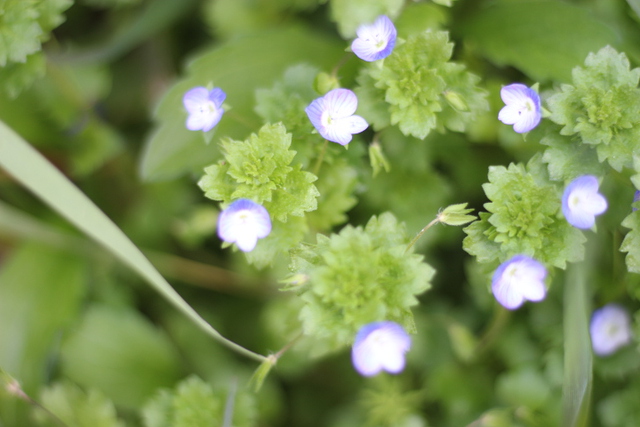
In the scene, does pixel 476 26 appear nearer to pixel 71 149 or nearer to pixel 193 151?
pixel 193 151

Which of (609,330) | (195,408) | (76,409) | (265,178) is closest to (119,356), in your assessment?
(76,409)

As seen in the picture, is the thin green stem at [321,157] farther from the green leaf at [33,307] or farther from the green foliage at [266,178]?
the green leaf at [33,307]

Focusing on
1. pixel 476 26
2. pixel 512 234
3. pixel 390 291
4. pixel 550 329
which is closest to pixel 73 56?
pixel 476 26

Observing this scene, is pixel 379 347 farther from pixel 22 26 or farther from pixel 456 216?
pixel 22 26

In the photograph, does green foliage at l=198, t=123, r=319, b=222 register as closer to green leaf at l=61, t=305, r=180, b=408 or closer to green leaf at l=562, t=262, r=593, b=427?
green leaf at l=562, t=262, r=593, b=427

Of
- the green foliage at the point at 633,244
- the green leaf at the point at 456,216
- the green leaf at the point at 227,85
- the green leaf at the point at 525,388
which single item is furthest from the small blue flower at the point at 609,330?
the green leaf at the point at 227,85

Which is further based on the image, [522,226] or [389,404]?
[389,404]
